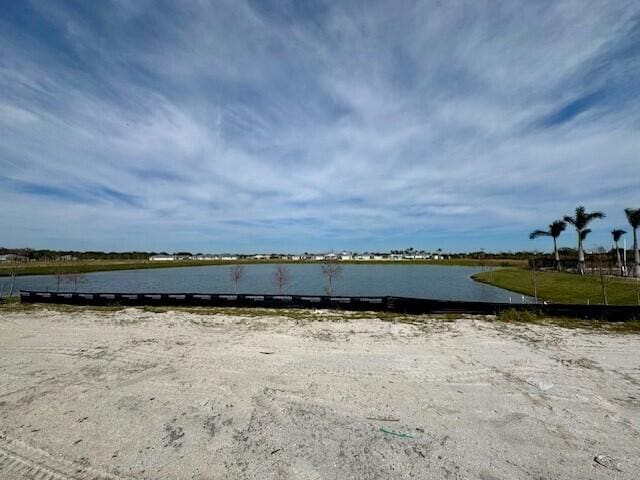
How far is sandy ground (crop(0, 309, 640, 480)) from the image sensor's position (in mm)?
4125

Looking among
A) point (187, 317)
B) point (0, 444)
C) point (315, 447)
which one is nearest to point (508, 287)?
point (187, 317)

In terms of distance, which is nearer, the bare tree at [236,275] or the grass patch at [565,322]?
the grass patch at [565,322]

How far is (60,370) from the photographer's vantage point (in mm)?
7695

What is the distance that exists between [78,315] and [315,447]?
16.0 meters

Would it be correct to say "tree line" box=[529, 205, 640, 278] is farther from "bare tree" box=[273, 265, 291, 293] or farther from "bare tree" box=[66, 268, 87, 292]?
"bare tree" box=[66, 268, 87, 292]

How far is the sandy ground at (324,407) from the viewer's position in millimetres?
4125

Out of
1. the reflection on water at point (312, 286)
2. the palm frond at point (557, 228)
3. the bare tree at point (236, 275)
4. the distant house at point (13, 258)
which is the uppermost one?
the palm frond at point (557, 228)

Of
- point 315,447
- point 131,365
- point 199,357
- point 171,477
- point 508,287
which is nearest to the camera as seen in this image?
point 171,477

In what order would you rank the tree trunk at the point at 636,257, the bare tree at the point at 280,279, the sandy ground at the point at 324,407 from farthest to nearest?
the bare tree at the point at 280,279 < the tree trunk at the point at 636,257 < the sandy ground at the point at 324,407

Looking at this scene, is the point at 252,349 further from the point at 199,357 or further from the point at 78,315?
the point at 78,315

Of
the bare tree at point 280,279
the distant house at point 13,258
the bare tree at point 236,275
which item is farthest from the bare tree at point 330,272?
the distant house at point 13,258

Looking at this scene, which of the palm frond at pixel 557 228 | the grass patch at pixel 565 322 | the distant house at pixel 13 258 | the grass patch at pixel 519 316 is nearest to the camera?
the grass patch at pixel 565 322

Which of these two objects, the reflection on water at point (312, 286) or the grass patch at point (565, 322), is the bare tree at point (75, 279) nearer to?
the reflection on water at point (312, 286)

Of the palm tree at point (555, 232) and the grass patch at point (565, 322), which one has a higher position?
the palm tree at point (555, 232)
